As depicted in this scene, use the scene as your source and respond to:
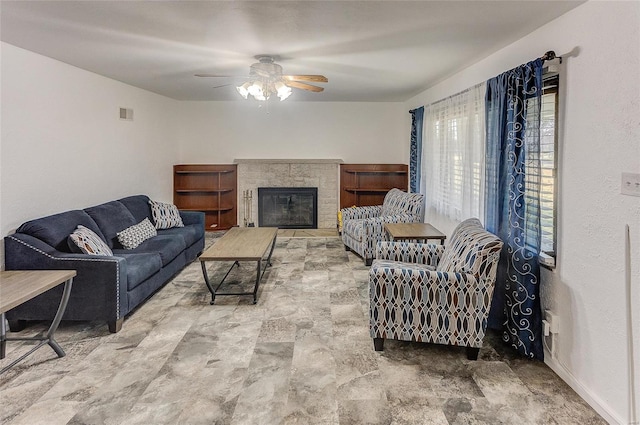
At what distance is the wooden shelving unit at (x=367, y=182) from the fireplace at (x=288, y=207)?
0.59 m

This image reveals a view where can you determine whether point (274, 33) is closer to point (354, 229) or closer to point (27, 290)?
point (27, 290)

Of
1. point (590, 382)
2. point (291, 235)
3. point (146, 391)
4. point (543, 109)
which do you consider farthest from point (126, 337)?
point (291, 235)

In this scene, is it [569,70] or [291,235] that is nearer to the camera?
[569,70]

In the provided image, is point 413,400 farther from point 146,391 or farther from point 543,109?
point 543,109

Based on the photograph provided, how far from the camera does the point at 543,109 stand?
271 centimetres

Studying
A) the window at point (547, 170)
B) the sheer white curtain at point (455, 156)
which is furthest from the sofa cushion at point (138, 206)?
the window at point (547, 170)

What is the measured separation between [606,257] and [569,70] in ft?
3.86

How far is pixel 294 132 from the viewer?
7176mm

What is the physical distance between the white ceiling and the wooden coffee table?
6.15ft

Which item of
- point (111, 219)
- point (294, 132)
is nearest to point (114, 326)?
point (111, 219)

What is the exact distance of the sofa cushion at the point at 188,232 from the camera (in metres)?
4.78

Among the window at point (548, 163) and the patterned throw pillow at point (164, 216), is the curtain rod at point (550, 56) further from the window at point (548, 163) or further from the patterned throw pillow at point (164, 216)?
the patterned throw pillow at point (164, 216)

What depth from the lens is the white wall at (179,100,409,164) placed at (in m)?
7.10

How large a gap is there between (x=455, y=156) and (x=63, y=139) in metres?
4.26
